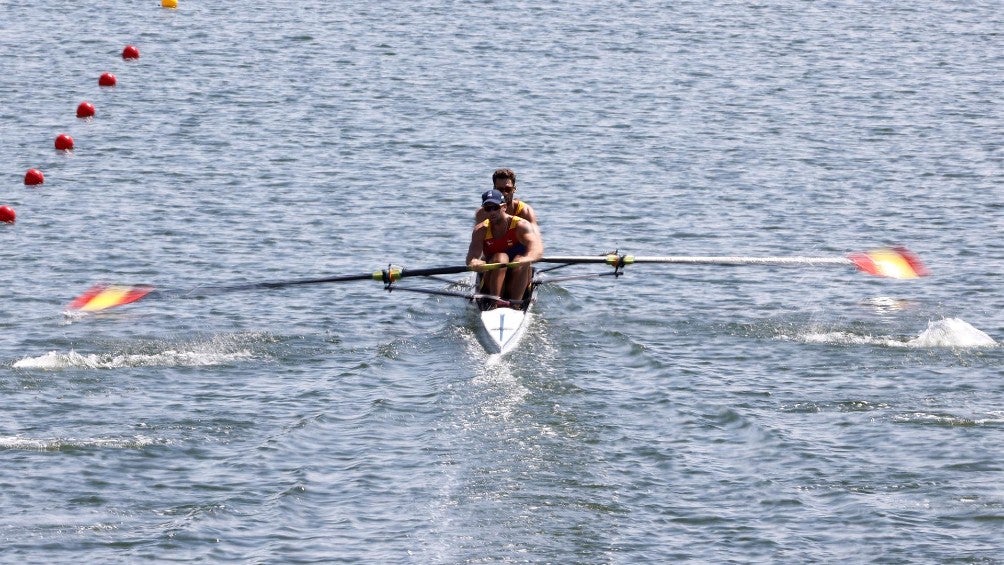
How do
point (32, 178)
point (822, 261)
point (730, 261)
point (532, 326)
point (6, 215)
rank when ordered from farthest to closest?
point (32, 178) → point (6, 215) → point (822, 261) → point (532, 326) → point (730, 261)

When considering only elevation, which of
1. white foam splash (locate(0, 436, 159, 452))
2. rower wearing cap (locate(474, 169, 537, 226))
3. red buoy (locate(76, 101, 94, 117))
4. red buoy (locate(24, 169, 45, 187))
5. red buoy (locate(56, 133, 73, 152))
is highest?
rower wearing cap (locate(474, 169, 537, 226))

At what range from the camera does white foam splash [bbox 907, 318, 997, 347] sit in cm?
2091

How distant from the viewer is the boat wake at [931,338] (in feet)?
68.6

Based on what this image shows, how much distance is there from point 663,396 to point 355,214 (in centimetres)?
1153

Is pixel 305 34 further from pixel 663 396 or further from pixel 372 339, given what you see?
pixel 663 396

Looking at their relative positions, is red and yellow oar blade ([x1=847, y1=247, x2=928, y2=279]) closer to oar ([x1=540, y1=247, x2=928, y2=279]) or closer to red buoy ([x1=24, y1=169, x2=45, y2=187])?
oar ([x1=540, y1=247, x2=928, y2=279])

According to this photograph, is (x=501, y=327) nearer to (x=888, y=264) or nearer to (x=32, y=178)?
(x=888, y=264)

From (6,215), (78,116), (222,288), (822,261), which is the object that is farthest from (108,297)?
(78,116)

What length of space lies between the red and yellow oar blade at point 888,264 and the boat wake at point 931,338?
0.99 m

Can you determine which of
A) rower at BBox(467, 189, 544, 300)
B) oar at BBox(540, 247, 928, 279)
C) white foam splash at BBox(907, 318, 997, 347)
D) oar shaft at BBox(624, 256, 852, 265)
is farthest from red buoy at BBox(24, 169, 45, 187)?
white foam splash at BBox(907, 318, 997, 347)

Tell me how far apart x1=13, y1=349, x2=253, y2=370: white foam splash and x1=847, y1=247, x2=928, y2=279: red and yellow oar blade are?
860cm

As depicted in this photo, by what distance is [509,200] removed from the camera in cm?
2288

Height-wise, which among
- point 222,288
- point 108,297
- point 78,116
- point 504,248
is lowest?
point 78,116

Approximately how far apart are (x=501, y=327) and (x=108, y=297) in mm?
5377
